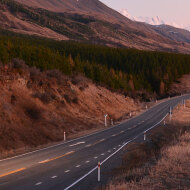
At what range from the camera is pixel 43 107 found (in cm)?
3116

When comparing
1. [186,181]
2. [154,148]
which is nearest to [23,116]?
[154,148]

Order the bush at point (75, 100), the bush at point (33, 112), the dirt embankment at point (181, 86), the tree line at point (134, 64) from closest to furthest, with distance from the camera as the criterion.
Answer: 1. the bush at point (33, 112)
2. the bush at point (75, 100)
3. the tree line at point (134, 64)
4. the dirt embankment at point (181, 86)

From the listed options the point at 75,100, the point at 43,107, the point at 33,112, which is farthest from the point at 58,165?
the point at 75,100

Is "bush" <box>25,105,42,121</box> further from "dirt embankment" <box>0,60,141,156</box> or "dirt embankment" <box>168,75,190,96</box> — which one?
"dirt embankment" <box>168,75,190,96</box>

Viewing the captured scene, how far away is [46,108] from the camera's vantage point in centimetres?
3147

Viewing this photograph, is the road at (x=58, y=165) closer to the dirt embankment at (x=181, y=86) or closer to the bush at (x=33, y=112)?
the bush at (x=33, y=112)

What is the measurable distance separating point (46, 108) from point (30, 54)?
11.3 metres

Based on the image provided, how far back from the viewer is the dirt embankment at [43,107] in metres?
23.1

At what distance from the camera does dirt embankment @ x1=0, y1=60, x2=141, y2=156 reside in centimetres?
2306

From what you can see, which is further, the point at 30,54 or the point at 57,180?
the point at 30,54

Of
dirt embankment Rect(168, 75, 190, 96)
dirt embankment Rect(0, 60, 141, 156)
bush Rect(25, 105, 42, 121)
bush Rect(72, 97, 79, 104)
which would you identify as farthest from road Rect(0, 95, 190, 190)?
dirt embankment Rect(168, 75, 190, 96)

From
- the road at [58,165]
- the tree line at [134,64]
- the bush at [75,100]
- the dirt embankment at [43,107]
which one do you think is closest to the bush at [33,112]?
the dirt embankment at [43,107]

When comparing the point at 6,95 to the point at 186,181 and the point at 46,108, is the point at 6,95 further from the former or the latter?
the point at 186,181

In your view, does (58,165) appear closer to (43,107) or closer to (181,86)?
(43,107)
